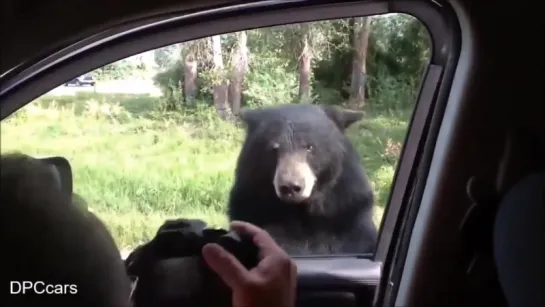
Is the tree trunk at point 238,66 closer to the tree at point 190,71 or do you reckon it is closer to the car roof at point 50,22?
the tree at point 190,71

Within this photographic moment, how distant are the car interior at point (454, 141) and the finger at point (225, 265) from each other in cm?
13

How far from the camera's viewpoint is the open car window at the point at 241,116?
137 cm

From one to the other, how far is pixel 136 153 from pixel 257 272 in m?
0.35

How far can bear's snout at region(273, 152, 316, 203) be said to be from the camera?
144cm

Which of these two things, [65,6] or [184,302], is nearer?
[65,6]

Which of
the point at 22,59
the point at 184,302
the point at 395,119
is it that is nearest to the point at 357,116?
the point at 395,119

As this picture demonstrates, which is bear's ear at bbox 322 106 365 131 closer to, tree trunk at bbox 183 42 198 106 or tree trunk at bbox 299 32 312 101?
tree trunk at bbox 299 32 312 101

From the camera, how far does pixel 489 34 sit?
1404 mm

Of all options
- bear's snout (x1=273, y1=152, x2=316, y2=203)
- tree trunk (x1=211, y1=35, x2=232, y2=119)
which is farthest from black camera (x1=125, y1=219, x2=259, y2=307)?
Answer: tree trunk (x1=211, y1=35, x2=232, y2=119)

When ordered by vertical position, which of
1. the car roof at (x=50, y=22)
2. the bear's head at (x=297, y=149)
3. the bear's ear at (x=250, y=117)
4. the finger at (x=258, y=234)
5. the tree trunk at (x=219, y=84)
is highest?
the car roof at (x=50, y=22)

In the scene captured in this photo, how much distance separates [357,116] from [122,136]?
0.47 meters

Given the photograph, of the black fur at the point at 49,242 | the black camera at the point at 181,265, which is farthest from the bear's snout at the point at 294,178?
the black fur at the point at 49,242

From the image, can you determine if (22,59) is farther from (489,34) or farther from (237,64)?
(489,34)

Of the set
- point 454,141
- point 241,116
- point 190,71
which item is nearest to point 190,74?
point 190,71
